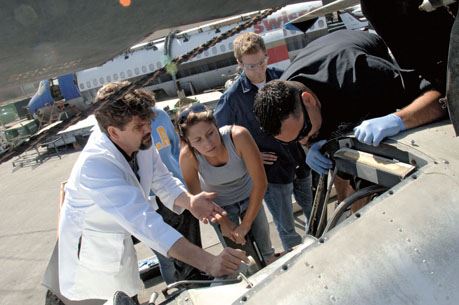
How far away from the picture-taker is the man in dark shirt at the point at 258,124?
3.07 m

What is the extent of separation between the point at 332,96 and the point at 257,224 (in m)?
1.13

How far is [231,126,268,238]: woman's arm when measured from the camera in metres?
2.72

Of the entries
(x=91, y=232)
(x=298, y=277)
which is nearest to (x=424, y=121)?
(x=298, y=277)

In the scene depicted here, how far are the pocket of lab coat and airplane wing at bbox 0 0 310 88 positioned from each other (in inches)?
62.0

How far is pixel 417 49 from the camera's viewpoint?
1629 mm

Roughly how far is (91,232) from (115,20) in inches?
68.1

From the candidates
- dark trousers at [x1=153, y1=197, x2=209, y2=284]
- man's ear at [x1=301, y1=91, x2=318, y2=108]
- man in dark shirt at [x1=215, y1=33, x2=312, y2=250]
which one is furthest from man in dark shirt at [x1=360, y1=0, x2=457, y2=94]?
dark trousers at [x1=153, y1=197, x2=209, y2=284]

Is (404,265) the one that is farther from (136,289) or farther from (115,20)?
(136,289)

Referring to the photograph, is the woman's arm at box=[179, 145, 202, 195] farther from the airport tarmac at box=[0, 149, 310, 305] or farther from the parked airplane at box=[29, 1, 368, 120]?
the parked airplane at box=[29, 1, 368, 120]

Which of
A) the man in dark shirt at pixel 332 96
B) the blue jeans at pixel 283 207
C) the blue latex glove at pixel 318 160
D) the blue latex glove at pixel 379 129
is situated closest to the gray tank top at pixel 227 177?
the blue jeans at pixel 283 207

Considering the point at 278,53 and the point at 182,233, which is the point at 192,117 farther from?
the point at 278,53

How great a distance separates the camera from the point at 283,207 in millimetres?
3189

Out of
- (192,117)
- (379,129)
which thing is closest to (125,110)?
(192,117)

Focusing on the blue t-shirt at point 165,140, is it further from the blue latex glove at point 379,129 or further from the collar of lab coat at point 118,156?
the blue latex glove at point 379,129
